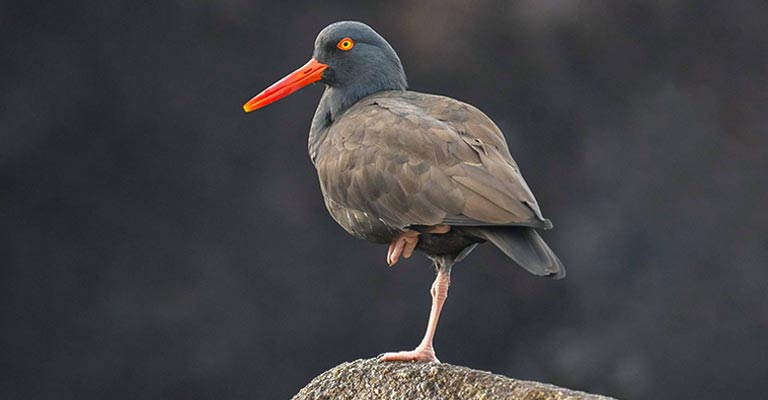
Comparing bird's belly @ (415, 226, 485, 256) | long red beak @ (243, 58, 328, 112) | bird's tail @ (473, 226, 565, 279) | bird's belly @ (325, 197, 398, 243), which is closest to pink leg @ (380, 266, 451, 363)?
bird's belly @ (415, 226, 485, 256)

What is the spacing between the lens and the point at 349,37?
612 cm

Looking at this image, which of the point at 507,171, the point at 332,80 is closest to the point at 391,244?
the point at 507,171

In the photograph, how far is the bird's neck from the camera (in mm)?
6008

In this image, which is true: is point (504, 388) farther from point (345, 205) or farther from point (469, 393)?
point (345, 205)

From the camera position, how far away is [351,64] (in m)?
6.09

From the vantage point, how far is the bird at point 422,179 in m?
4.84

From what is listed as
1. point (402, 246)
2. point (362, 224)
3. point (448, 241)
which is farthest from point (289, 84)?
point (448, 241)

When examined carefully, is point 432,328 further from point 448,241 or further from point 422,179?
point 422,179

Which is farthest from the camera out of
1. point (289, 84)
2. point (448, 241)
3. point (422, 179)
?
point (289, 84)

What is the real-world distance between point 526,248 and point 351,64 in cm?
183

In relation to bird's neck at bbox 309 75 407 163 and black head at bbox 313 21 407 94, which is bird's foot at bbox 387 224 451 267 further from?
black head at bbox 313 21 407 94

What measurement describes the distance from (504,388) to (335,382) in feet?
3.13

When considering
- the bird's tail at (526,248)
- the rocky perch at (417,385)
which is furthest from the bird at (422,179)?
the rocky perch at (417,385)

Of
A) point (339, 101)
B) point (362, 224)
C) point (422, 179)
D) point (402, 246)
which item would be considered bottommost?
point (402, 246)
